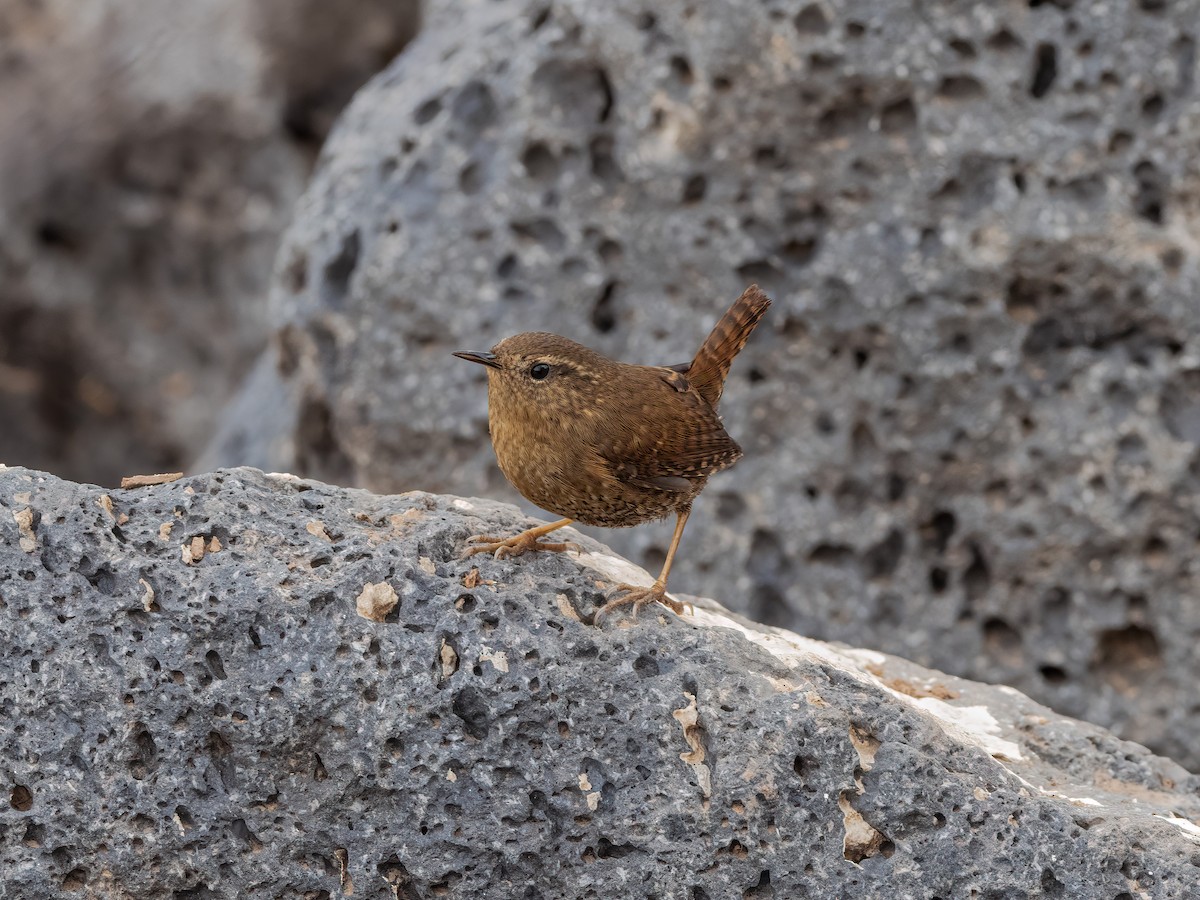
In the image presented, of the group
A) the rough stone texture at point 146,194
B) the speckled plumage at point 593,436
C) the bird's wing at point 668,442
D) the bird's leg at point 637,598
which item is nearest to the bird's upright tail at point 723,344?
the bird's wing at point 668,442

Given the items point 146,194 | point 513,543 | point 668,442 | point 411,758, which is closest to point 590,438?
point 668,442

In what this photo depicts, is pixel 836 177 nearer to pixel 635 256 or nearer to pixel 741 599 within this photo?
pixel 635 256

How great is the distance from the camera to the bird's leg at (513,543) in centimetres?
324

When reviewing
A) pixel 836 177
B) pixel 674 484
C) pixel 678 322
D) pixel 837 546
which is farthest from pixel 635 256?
pixel 674 484

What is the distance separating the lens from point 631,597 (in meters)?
3.25

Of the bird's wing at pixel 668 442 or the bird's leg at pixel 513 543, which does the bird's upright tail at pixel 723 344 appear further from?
the bird's leg at pixel 513 543

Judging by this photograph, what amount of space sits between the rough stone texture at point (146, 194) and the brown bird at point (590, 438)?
5.52 m

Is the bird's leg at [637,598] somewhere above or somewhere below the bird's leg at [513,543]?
below

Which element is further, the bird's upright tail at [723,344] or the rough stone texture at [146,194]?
the rough stone texture at [146,194]

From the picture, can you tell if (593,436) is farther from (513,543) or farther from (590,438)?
(513,543)

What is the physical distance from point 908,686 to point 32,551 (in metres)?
2.30

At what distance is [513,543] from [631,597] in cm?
31

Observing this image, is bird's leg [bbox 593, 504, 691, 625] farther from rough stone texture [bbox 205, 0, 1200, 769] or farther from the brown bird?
rough stone texture [bbox 205, 0, 1200, 769]

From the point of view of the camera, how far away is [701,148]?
5234 millimetres
